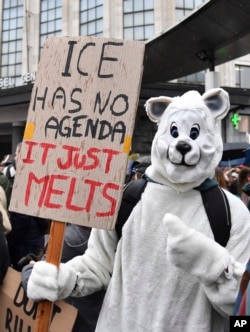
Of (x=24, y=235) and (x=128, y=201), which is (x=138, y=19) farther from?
(x=128, y=201)

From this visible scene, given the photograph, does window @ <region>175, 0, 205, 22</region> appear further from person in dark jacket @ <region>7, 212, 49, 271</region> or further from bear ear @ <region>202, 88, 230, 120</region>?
bear ear @ <region>202, 88, 230, 120</region>

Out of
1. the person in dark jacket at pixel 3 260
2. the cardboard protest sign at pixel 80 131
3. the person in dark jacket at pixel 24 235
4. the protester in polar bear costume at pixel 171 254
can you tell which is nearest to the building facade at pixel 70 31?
the person in dark jacket at pixel 24 235

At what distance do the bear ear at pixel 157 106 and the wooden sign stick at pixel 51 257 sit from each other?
616 mm

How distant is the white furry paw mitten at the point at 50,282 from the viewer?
182 cm

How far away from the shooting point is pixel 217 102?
1.96 meters

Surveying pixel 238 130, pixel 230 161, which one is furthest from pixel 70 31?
pixel 230 161

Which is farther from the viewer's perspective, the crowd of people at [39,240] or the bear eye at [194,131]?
the crowd of people at [39,240]

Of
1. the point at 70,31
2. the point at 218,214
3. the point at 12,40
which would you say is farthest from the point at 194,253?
the point at 12,40

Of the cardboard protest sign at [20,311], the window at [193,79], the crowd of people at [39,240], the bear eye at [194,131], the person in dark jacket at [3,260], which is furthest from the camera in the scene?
the window at [193,79]

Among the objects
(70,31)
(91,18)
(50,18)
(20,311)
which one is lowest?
(20,311)

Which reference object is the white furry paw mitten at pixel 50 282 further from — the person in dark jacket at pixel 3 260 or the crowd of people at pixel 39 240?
the person in dark jacket at pixel 3 260

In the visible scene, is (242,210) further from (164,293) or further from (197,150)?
(164,293)

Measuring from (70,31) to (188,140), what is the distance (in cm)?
2626

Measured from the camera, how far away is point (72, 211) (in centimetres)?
192
